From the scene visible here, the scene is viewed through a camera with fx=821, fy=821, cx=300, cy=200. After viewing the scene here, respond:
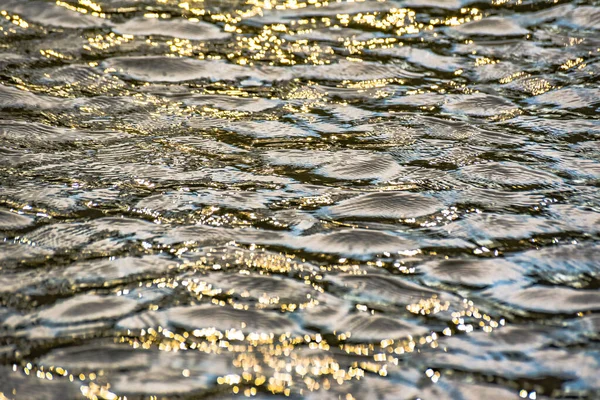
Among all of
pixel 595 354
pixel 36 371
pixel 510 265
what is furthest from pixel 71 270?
pixel 595 354

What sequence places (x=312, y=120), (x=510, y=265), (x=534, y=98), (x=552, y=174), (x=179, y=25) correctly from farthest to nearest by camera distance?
(x=179, y=25) → (x=534, y=98) → (x=312, y=120) → (x=552, y=174) → (x=510, y=265)

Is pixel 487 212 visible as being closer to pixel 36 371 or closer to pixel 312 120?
pixel 312 120

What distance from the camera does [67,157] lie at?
239 centimetres

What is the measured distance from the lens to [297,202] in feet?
7.14

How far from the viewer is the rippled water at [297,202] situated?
1573 mm

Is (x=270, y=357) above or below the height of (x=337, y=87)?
below

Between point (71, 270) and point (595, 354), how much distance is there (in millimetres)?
1118

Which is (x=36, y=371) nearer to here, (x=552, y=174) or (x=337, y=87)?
(x=552, y=174)

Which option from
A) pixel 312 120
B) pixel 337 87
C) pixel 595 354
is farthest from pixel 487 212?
pixel 337 87

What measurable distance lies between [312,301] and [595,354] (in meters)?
0.58

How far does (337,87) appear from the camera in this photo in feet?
9.78

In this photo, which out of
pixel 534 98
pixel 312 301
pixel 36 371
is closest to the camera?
pixel 36 371

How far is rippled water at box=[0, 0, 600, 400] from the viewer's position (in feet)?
5.16

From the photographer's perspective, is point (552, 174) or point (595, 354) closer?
point (595, 354)
